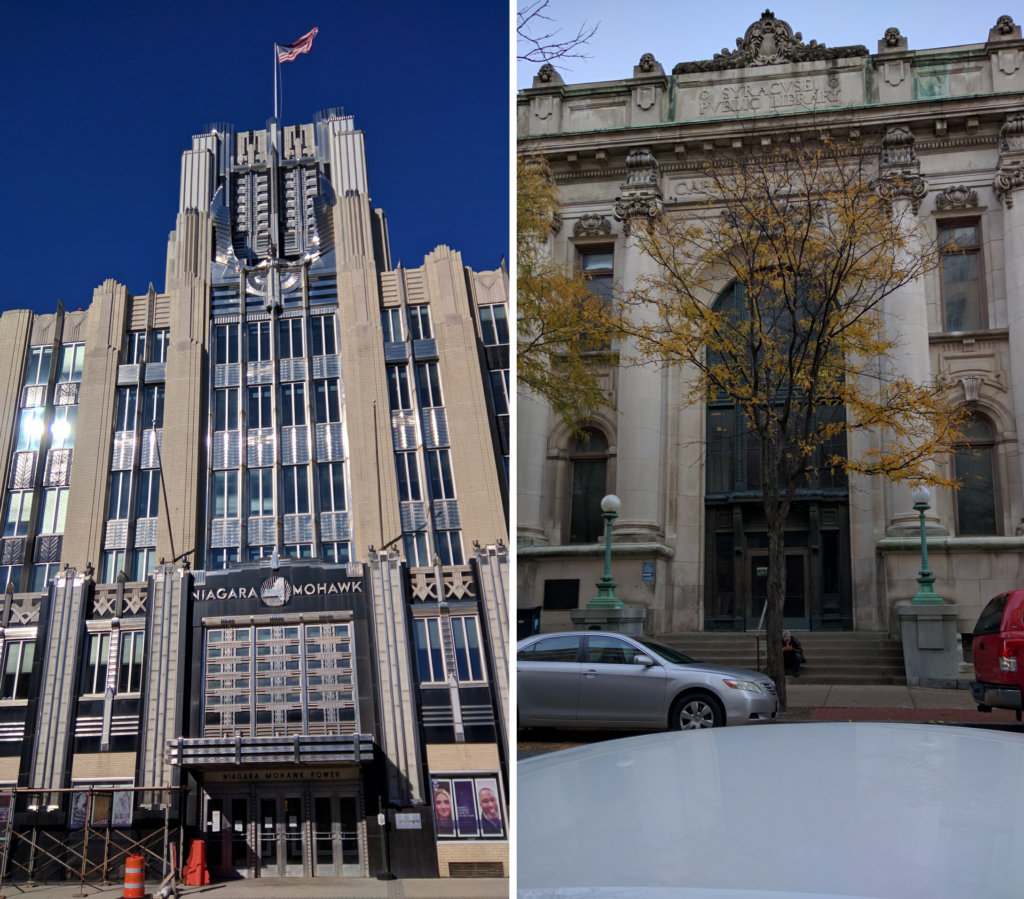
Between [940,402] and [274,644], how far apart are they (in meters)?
12.5

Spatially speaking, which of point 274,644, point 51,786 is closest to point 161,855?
point 51,786

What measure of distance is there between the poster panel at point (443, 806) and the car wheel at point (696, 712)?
3.03 m

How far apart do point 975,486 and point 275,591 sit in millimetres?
14174

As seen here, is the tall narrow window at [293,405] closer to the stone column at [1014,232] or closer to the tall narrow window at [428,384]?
the tall narrow window at [428,384]

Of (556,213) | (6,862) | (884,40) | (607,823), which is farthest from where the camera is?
(884,40)

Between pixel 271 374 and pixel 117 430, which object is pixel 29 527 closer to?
pixel 117 430

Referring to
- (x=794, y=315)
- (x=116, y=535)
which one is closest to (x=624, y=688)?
(x=116, y=535)

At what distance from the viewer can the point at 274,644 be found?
5.88 meters

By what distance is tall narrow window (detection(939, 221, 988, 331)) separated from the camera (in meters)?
17.5

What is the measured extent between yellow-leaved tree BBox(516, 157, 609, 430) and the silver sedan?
11.4 feet

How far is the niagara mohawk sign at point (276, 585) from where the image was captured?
5.96m

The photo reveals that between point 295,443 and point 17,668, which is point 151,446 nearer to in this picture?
point 295,443

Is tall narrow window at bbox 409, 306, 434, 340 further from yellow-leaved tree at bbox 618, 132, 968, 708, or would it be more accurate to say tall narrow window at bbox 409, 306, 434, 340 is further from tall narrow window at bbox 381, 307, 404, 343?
yellow-leaved tree at bbox 618, 132, 968, 708

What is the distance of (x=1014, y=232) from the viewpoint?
1691 cm
